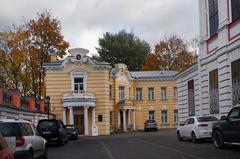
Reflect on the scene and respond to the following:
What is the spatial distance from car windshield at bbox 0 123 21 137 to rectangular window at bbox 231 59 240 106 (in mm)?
13768

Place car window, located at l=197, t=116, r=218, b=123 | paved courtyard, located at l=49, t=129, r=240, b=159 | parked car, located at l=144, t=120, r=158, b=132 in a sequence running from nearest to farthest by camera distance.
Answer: paved courtyard, located at l=49, t=129, r=240, b=159 < car window, located at l=197, t=116, r=218, b=123 < parked car, located at l=144, t=120, r=158, b=132

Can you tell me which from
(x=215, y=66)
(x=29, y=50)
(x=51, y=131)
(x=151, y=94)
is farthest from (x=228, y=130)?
(x=151, y=94)

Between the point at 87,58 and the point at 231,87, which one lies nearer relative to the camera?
the point at 231,87

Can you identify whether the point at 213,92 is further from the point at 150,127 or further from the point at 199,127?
the point at 150,127

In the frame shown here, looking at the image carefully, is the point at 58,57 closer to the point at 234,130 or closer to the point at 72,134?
the point at 72,134

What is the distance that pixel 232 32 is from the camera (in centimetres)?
2642

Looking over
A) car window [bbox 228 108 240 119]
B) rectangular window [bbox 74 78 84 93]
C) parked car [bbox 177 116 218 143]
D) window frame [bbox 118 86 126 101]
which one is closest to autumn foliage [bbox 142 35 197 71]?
window frame [bbox 118 86 126 101]

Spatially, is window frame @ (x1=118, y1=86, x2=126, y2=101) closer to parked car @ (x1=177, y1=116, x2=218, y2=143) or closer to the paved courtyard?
parked car @ (x1=177, y1=116, x2=218, y2=143)

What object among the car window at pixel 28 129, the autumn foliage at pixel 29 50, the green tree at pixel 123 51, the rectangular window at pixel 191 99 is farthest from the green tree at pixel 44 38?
the car window at pixel 28 129

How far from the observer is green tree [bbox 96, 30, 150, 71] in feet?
287

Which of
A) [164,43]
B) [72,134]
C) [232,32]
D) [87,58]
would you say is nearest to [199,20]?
[232,32]

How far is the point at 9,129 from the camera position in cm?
Answer: 1488

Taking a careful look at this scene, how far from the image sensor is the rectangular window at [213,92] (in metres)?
29.2

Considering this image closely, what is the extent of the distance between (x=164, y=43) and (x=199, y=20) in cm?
4318
